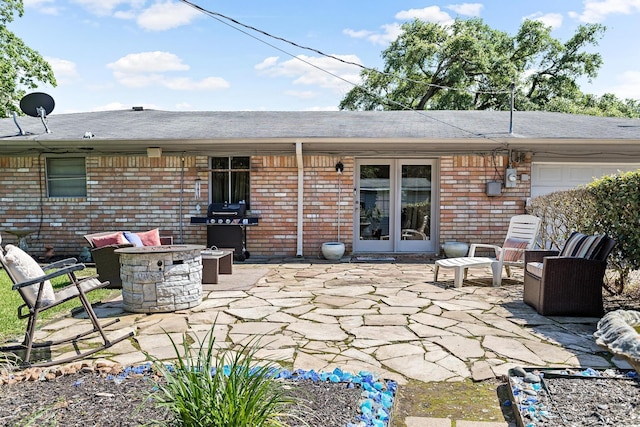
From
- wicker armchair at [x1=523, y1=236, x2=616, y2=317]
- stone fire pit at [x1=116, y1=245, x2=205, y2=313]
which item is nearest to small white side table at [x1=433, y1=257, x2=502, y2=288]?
wicker armchair at [x1=523, y1=236, x2=616, y2=317]

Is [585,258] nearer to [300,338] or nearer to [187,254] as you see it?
[300,338]

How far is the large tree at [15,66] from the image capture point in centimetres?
1784

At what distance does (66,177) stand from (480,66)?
17.2 m

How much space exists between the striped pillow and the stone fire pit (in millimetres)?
4152

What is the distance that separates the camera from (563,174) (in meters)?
9.30

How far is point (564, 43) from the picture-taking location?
846 inches

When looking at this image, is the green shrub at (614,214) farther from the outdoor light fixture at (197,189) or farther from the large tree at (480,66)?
the large tree at (480,66)

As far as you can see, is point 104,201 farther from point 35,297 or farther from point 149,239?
point 35,297

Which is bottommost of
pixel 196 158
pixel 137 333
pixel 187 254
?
pixel 137 333

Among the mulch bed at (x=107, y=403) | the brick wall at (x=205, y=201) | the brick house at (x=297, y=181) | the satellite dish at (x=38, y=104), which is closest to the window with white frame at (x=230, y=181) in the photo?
the brick house at (x=297, y=181)

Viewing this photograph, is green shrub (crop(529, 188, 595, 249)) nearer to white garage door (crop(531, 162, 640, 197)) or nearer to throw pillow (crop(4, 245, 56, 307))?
white garage door (crop(531, 162, 640, 197))

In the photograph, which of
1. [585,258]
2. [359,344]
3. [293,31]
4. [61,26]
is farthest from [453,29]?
[359,344]

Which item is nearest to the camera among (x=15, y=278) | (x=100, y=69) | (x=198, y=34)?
(x=15, y=278)

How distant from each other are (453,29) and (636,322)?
2242 centimetres
